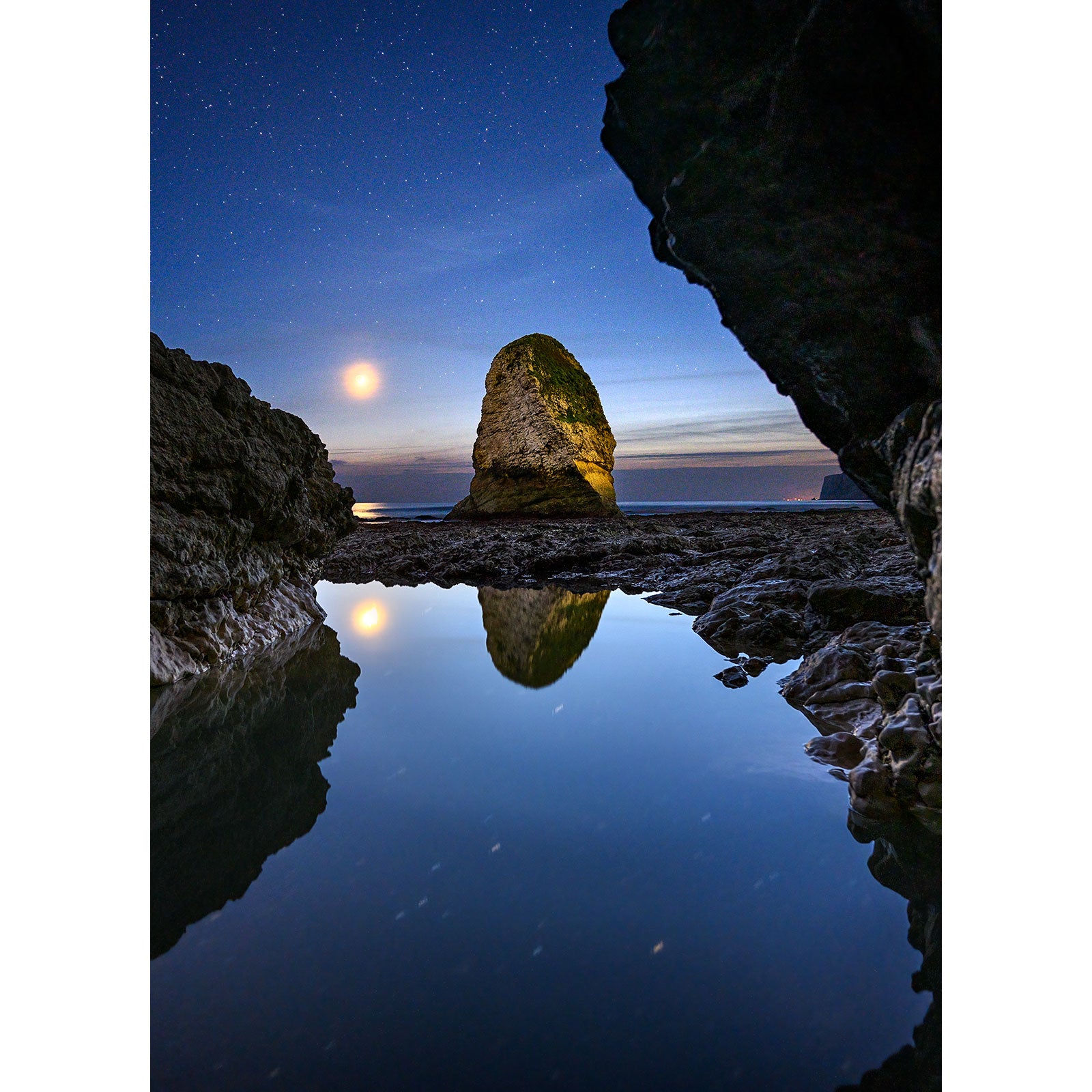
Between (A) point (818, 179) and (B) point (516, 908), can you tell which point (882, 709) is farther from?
(A) point (818, 179)

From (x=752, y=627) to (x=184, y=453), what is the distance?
11.6 ft

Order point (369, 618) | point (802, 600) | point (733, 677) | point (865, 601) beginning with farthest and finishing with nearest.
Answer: point (369, 618)
point (802, 600)
point (865, 601)
point (733, 677)

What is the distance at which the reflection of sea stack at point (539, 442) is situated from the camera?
66.8 feet

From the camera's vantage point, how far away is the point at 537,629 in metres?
4.69

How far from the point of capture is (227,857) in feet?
5.33

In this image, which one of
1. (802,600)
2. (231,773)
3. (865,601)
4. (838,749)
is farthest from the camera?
(802,600)

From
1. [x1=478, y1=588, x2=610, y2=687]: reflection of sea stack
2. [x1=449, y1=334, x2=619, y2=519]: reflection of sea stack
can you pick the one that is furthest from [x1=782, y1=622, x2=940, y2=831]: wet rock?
[x1=449, y1=334, x2=619, y2=519]: reflection of sea stack

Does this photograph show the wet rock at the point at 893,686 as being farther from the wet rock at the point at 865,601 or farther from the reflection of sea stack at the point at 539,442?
the reflection of sea stack at the point at 539,442

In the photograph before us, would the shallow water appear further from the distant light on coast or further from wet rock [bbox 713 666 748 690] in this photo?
the distant light on coast

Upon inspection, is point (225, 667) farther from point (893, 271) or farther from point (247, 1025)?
point (893, 271)

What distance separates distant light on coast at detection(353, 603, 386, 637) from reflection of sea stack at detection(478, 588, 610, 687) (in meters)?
0.79

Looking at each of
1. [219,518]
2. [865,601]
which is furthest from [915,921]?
[219,518]

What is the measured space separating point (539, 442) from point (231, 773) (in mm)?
19151
